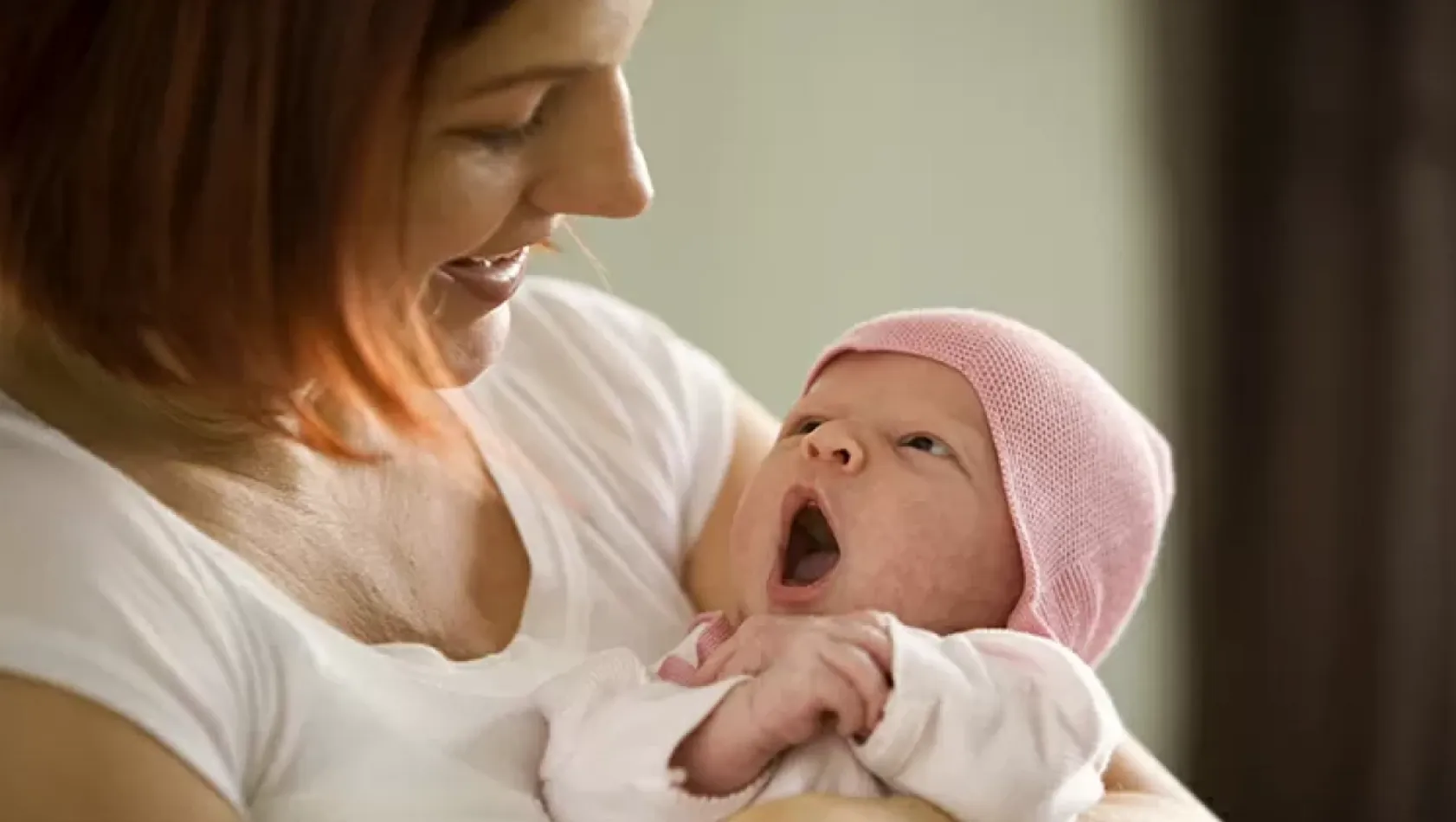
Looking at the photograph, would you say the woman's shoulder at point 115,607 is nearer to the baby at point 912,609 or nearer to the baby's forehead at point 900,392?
the baby at point 912,609

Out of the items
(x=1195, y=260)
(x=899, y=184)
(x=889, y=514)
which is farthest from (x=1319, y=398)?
(x=889, y=514)

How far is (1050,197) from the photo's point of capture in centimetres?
194

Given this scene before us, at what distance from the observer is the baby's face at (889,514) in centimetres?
96

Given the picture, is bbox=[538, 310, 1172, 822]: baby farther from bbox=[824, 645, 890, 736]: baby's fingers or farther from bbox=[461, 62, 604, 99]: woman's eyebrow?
bbox=[461, 62, 604, 99]: woman's eyebrow

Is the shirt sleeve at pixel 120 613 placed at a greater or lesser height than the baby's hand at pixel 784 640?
greater

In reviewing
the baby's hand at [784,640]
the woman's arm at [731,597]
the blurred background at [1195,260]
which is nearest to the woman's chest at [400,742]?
the baby's hand at [784,640]

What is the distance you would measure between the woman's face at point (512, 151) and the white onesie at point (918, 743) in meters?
0.23

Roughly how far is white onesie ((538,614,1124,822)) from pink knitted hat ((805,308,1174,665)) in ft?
0.35

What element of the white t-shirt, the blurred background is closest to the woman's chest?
the white t-shirt

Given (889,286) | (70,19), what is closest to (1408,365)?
(889,286)

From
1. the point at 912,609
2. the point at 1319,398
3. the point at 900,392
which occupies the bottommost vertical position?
the point at 1319,398

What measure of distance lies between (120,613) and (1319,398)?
1.58 metres

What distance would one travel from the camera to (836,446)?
995mm

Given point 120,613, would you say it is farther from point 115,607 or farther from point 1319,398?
point 1319,398
